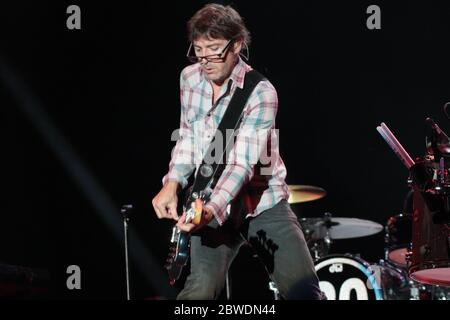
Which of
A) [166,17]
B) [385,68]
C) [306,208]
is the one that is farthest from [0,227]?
[385,68]

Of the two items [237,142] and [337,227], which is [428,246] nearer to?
[237,142]

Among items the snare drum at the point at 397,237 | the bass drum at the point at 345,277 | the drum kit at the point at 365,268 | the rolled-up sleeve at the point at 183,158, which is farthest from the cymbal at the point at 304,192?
the rolled-up sleeve at the point at 183,158

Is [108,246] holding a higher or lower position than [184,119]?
lower

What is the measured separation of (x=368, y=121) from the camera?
787 centimetres

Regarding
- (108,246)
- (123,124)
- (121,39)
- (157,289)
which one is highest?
(121,39)

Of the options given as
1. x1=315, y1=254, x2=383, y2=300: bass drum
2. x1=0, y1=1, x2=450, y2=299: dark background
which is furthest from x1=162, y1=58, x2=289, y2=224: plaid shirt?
x1=0, y1=1, x2=450, y2=299: dark background

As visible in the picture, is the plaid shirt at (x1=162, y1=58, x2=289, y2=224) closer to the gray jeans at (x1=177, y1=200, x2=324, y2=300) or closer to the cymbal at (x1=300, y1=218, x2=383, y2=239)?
the gray jeans at (x1=177, y1=200, x2=324, y2=300)

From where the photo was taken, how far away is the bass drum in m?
7.10

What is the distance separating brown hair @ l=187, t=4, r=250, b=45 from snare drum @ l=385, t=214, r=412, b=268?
380cm

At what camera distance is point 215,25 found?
151 inches

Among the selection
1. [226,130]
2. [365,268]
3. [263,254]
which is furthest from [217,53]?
[365,268]

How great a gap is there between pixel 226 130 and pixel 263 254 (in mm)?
693

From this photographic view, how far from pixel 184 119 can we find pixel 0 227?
12.8 feet

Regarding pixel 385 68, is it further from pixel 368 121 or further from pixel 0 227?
pixel 0 227
